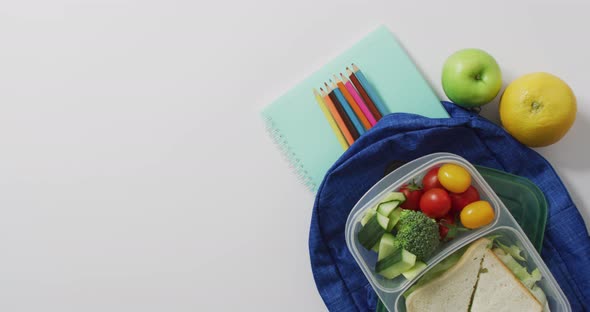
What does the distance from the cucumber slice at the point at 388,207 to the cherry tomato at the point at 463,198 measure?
9cm

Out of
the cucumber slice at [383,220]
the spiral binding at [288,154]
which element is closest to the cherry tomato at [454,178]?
the cucumber slice at [383,220]

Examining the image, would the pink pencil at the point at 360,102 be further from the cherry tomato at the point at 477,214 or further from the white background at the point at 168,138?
the cherry tomato at the point at 477,214

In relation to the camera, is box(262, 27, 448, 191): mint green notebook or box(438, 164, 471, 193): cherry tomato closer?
box(438, 164, 471, 193): cherry tomato

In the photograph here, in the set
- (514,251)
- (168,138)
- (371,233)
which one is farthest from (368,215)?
(168,138)

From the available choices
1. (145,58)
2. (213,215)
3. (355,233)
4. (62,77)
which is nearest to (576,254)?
(355,233)

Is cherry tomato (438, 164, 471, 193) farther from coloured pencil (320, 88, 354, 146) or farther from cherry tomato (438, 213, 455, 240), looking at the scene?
coloured pencil (320, 88, 354, 146)

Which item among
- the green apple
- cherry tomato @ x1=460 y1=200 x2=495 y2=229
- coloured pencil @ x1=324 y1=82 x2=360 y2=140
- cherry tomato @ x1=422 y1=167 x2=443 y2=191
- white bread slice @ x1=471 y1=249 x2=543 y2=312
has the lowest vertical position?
white bread slice @ x1=471 y1=249 x2=543 y2=312

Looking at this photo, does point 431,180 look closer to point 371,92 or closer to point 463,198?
point 463,198

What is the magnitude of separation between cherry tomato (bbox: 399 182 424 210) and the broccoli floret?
0.11 ft

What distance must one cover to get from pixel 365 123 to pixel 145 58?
0.44m

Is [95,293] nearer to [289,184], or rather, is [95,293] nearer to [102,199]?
[102,199]

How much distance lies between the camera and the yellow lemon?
0.86m

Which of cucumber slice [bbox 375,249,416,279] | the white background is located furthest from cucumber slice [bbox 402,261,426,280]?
the white background

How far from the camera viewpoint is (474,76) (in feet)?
2.98
